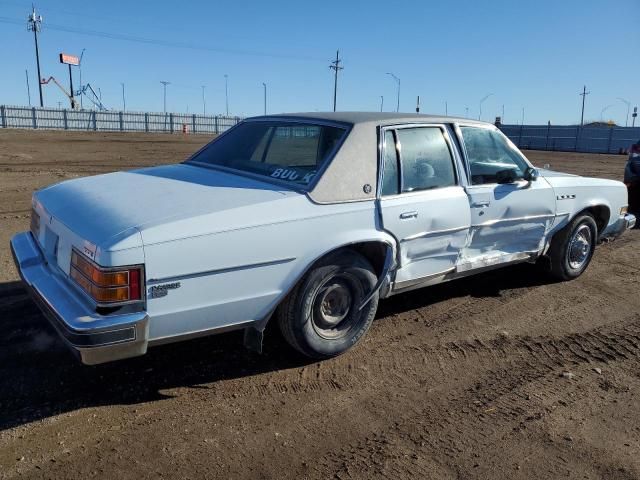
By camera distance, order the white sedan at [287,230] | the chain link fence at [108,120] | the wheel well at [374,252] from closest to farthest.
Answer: the white sedan at [287,230]
the wheel well at [374,252]
the chain link fence at [108,120]

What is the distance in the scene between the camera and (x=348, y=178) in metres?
3.59

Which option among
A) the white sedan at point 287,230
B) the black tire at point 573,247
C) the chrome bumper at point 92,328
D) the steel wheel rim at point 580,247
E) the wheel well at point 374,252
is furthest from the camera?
the steel wheel rim at point 580,247

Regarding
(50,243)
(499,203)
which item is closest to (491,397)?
(499,203)

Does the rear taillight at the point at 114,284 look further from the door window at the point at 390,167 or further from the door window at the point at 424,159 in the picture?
the door window at the point at 424,159

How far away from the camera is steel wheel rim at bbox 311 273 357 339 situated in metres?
3.58

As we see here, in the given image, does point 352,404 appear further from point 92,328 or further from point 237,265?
point 92,328

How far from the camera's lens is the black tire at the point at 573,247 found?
5332 millimetres

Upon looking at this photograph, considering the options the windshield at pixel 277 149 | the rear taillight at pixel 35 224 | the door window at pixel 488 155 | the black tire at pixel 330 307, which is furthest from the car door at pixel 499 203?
the rear taillight at pixel 35 224

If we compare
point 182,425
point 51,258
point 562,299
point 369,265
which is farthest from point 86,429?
point 562,299

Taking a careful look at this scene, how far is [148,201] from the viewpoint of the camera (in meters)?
3.20

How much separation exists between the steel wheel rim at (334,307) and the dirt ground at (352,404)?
23 cm

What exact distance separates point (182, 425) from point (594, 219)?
4.74 m

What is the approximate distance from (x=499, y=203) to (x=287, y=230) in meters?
2.12

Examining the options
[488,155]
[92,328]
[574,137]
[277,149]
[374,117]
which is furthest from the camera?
[574,137]
